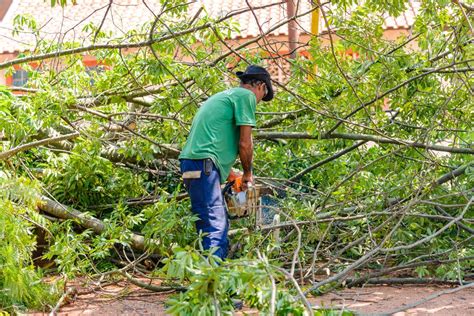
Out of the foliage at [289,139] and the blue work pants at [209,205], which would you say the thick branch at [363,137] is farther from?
the blue work pants at [209,205]

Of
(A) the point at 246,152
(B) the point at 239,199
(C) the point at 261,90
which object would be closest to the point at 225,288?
(A) the point at 246,152

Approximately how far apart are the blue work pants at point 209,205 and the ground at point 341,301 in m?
0.55

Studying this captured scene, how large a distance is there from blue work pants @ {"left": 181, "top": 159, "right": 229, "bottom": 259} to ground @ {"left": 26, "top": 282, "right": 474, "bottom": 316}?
545 mm

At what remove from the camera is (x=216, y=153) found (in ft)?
18.4

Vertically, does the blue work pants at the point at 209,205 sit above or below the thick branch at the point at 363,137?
below

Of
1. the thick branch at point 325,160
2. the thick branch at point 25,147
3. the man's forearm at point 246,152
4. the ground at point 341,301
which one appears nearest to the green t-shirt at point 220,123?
the man's forearm at point 246,152

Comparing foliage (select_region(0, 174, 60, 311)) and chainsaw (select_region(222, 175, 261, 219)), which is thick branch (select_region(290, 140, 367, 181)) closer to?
chainsaw (select_region(222, 175, 261, 219))

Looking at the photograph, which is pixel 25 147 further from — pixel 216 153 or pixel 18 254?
pixel 216 153

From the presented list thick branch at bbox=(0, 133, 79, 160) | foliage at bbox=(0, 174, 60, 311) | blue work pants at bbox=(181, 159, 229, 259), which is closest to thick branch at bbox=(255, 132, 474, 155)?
blue work pants at bbox=(181, 159, 229, 259)

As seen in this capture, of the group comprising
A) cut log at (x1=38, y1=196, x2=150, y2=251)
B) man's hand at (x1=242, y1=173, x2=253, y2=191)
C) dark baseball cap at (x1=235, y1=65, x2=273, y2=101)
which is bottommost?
cut log at (x1=38, y1=196, x2=150, y2=251)

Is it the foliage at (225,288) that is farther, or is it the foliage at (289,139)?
the foliage at (289,139)

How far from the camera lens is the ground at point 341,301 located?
17.5 feet

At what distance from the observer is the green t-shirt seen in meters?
5.57

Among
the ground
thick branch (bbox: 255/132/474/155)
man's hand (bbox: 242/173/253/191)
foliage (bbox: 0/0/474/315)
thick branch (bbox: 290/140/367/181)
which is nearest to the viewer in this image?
the ground
